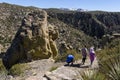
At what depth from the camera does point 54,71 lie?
13188 millimetres

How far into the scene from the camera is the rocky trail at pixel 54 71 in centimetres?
1151

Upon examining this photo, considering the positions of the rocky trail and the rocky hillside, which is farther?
the rocky hillside

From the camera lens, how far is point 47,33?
23297 mm

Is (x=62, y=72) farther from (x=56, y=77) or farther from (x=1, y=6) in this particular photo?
(x=1, y=6)

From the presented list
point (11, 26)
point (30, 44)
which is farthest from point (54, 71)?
point (11, 26)

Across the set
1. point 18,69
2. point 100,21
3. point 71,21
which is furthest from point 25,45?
point 100,21

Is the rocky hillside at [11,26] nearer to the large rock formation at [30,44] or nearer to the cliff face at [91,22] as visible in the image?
the cliff face at [91,22]

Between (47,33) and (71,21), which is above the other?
(47,33)

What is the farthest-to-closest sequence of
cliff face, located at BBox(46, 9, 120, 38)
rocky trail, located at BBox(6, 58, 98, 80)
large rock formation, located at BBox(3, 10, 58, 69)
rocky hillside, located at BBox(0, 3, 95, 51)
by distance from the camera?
1. cliff face, located at BBox(46, 9, 120, 38)
2. rocky hillside, located at BBox(0, 3, 95, 51)
3. large rock formation, located at BBox(3, 10, 58, 69)
4. rocky trail, located at BBox(6, 58, 98, 80)

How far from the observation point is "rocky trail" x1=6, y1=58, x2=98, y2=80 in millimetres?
11508

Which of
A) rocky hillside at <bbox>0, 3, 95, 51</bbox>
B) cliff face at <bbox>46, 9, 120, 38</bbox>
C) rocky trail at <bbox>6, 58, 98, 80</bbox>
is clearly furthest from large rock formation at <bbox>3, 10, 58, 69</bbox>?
cliff face at <bbox>46, 9, 120, 38</bbox>

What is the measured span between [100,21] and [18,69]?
6813 inches

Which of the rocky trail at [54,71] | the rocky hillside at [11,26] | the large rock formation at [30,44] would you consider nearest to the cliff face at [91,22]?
the rocky hillside at [11,26]

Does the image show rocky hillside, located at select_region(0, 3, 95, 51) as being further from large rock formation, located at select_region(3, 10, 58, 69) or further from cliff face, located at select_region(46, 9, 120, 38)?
large rock formation, located at select_region(3, 10, 58, 69)
